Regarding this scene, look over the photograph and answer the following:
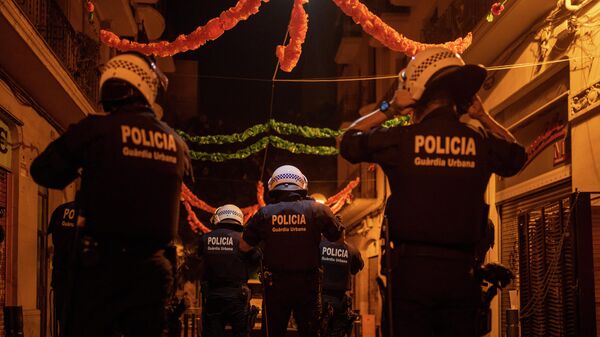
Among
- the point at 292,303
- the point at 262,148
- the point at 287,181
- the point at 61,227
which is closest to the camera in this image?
the point at 292,303

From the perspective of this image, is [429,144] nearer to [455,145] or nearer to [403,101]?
[455,145]

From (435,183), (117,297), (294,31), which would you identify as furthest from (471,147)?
(294,31)

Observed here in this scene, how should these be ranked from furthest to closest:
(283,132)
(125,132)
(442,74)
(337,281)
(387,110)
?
(283,132), (337,281), (387,110), (442,74), (125,132)

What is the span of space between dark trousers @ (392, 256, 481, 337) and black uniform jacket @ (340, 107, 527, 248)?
0.51 feet

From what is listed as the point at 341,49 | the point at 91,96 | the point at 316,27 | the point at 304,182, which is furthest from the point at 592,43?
the point at 316,27

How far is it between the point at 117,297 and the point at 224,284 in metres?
5.66

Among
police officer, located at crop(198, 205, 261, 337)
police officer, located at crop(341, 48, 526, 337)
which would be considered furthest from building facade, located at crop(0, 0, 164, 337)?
police officer, located at crop(341, 48, 526, 337)

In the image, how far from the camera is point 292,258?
25.3ft

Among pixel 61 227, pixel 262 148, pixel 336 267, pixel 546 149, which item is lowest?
pixel 336 267

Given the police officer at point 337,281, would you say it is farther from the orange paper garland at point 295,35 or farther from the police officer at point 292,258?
the police officer at point 292,258

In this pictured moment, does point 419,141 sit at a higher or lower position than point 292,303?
higher

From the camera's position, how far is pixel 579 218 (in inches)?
316

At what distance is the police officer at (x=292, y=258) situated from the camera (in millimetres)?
7645

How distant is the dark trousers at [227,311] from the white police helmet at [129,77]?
17.6 ft
